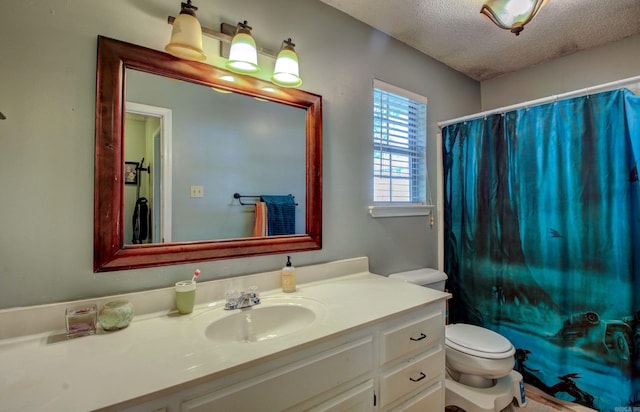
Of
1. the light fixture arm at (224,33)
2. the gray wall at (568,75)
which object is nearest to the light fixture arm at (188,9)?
the light fixture arm at (224,33)

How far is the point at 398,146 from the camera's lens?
2.06m

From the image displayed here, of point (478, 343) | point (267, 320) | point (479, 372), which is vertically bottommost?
point (479, 372)

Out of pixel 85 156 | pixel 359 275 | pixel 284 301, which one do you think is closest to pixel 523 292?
pixel 359 275

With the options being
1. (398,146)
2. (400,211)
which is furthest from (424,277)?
(398,146)

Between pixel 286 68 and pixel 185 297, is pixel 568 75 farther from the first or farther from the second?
pixel 185 297

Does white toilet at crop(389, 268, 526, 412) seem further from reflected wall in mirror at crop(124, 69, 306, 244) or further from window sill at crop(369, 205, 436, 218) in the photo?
reflected wall in mirror at crop(124, 69, 306, 244)

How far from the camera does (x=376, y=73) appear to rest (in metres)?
1.90

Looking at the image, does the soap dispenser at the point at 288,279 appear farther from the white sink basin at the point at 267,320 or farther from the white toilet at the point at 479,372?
the white toilet at the point at 479,372

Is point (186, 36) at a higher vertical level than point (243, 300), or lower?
higher

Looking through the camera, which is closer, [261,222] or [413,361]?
[413,361]

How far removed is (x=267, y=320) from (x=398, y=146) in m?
1.44

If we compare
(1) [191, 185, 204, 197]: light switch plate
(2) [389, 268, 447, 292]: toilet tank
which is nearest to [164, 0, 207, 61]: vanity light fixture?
(1) [191, 185, 204, 197]: light switch plate

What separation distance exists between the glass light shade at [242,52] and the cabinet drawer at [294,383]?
1.18 metres

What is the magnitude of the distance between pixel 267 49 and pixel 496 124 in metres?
1.58
